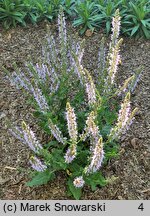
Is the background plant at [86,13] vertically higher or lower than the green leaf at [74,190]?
higher

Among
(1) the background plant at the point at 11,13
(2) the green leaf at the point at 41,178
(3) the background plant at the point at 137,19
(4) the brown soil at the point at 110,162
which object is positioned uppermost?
(1) the background plant at the point at 11,13

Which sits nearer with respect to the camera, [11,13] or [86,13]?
[86,13]

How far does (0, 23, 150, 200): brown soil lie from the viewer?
4156 millimetres

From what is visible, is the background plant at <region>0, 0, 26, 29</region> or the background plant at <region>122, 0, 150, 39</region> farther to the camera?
the background plant at <region>0, 0, 26, 29</region>

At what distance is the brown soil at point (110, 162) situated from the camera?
416 centimetres

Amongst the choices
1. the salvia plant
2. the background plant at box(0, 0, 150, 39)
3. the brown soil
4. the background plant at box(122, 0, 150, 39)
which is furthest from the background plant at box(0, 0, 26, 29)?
the salvia plant

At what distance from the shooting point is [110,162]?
434 centimetres

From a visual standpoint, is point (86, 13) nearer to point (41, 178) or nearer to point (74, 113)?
point (74, 113)

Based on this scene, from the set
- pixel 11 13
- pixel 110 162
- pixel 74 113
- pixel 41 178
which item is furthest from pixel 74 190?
pixel 11 13

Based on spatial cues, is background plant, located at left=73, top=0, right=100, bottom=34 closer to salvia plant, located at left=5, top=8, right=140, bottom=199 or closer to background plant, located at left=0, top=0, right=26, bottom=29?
background plant, located at left=0, top=0, right=26, bottom=29

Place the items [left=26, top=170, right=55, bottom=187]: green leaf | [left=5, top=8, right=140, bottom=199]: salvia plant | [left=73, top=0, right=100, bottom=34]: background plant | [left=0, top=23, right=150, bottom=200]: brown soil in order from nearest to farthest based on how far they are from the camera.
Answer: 1. [left=5, top=8, right=140, bottom=199]: salvia plant
2. [left=26, top=170, right=55, bottom=187]: green leaf
3. [left=0, top=23, right=150, bottom=200]: brown soil
4. [left=73, top=0, right=100, bottom=34]: background plant

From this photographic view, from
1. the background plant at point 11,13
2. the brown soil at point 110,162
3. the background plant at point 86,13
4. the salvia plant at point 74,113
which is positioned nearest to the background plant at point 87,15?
the background plant at point 86,13

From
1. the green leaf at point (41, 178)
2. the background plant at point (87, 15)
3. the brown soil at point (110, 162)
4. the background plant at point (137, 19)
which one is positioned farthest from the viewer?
the background plant at point (87, 15)

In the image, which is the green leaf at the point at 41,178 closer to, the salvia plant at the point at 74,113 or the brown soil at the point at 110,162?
the salvia plant at the point at 74,113
